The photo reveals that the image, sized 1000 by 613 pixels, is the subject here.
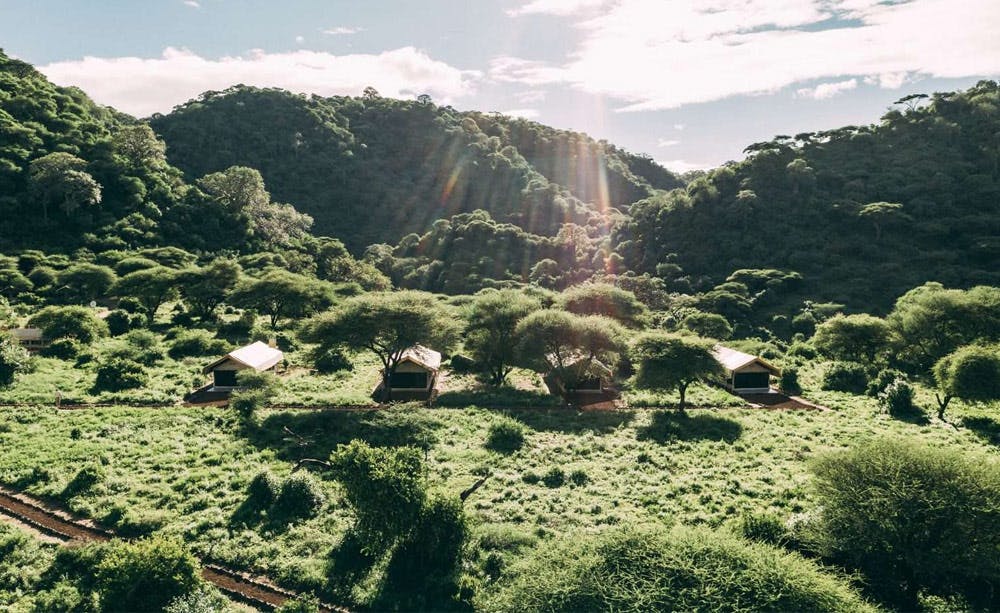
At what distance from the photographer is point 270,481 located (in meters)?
24.9

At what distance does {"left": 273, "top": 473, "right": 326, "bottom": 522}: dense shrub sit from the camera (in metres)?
23.6

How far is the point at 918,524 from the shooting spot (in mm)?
17750

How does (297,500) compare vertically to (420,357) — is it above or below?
below

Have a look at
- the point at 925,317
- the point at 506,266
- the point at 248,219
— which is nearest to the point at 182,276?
the point at 248,219

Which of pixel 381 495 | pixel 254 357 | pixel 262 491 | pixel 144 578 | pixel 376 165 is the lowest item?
pixel 262 491

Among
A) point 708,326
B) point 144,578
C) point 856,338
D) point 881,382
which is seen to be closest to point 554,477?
point 144,578

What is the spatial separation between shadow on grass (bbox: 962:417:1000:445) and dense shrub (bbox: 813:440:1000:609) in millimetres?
21080

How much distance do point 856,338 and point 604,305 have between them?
26.9 metres

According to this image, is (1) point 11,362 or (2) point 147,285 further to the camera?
(2) point 147,285

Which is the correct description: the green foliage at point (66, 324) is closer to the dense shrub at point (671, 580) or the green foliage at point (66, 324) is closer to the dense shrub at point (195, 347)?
the dense shrub at point (195, 347)

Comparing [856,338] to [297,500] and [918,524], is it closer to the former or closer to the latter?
[918,524]

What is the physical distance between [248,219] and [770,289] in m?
103

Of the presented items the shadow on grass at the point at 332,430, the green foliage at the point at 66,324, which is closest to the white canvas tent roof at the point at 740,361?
the shadow on grass at the point at 332,430

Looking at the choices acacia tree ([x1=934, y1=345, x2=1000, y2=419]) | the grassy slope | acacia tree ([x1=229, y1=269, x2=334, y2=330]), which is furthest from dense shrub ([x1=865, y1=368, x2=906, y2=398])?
acacia tree ([x1=229, y1=269, x2=334, y2=330])
